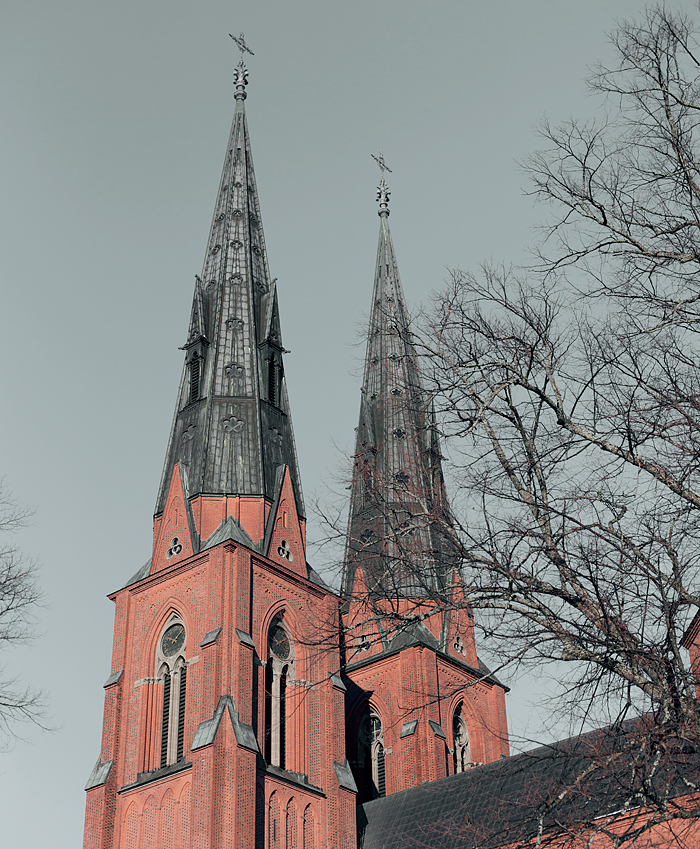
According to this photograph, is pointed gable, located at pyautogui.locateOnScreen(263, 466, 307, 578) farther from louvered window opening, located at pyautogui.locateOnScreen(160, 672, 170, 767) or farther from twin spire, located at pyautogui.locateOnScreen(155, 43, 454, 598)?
louvered window opening, located at pyautogui.locateOnScreen(160, 672, 170, 767)

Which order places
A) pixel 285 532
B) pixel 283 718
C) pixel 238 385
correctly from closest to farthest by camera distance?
pixel 283 718
pixel 285 532
pixel 238 385

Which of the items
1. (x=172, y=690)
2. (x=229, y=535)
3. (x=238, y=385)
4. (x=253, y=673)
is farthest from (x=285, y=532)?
(x=172, y=690)

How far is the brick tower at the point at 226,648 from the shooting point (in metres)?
31.2

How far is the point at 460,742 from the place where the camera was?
42.8 m

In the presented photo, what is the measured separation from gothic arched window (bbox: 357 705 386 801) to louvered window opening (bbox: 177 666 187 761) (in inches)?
382

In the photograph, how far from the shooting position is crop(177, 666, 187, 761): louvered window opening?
33062mm

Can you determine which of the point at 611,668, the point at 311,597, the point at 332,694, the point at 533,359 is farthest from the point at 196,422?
the point at 611,668

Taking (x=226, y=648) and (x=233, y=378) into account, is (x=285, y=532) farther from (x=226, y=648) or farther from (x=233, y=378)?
(x=233, y=378)

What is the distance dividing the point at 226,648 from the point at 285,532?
6.19 metres

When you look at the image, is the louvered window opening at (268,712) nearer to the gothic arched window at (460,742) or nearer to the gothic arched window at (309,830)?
the gothic arched window at (309,830)

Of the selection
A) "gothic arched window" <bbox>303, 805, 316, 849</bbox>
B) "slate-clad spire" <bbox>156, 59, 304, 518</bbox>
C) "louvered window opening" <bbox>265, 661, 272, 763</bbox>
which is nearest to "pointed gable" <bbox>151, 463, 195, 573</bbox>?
"slate-clad spire" <bbox>156, 59, 304, 518</bbox>

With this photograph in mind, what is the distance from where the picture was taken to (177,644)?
→ 35125 millimetres

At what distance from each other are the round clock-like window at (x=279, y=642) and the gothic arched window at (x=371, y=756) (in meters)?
8.13

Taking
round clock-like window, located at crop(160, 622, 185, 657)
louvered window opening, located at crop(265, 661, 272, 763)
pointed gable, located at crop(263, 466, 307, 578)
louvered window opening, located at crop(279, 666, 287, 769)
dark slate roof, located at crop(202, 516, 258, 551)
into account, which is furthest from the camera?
pointed gable, located at crop(263, 466, 307, 578)
